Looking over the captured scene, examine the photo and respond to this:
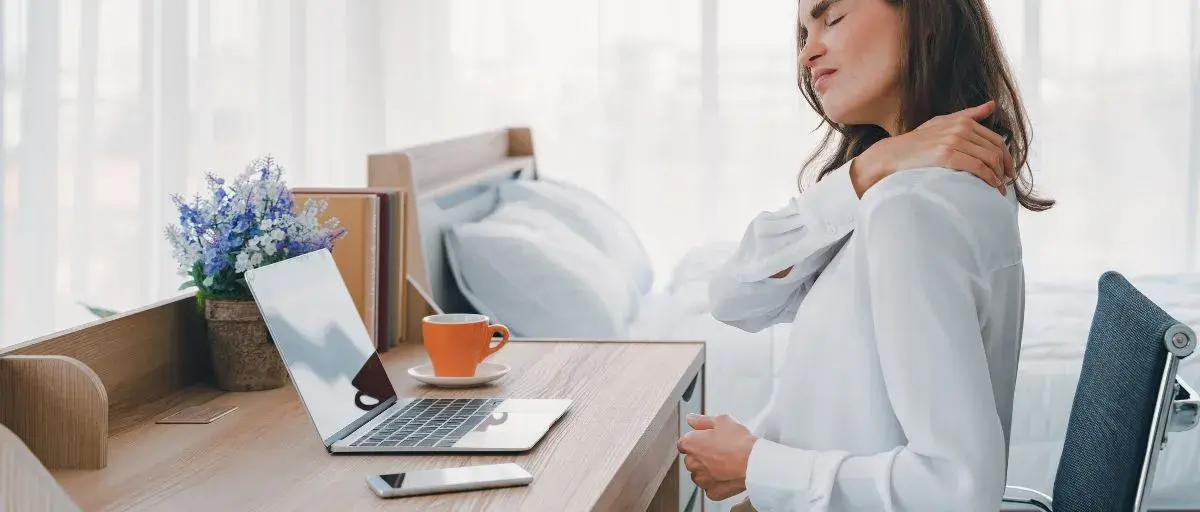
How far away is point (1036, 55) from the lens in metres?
4.41

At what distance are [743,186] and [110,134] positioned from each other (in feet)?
8.15

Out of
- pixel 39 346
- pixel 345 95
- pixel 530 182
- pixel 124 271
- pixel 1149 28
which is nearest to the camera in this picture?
pixel 39 346

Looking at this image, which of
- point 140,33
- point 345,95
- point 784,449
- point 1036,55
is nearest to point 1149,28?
point 1036,55

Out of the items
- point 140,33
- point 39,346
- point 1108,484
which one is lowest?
point 1108,484

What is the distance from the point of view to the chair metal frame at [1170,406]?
1.11 metres

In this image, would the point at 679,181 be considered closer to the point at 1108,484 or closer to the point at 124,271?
the point at 124,271

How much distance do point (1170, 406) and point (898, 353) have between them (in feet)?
1.12

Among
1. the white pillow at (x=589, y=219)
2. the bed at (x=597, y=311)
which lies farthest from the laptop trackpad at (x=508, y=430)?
the white pillow at (x=589, y=219)

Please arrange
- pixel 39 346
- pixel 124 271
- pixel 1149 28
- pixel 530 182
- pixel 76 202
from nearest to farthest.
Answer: pixel 39 346 → pixel 76 202 → pixel 124 271 → pixel 530 182 → pixel 1149 28

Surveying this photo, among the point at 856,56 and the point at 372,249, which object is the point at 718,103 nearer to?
the point at 372,249

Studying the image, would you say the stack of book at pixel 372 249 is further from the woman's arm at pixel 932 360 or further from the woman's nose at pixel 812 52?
the woman's arm at pixel 932 360

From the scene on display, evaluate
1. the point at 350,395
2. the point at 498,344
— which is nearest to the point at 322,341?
the point at 350,395

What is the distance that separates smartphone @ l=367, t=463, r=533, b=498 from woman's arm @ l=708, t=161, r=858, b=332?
385mm

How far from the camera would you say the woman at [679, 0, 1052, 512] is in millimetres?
978
